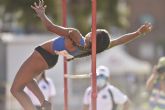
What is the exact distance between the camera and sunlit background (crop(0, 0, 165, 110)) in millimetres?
22406

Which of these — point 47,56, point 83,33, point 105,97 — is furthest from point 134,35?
point 83,33

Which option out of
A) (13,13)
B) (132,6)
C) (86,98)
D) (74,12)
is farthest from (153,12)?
(86,98)

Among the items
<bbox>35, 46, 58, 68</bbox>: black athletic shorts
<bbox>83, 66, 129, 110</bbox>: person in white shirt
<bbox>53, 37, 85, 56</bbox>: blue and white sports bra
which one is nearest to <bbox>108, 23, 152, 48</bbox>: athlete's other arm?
<bbox>53, 37, 85, 56</bbox>: blue and white sports bra

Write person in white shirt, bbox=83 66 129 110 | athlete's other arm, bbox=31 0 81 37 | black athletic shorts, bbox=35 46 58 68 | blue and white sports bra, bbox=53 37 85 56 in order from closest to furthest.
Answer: athlete's other arm, bbox=31 0 81 37 < blue and white sports bra, bbox=53 37 85 56 < black athletic shorts, bbox=35 46 58 68 < person in white shirt, bbox=83 66 129 110

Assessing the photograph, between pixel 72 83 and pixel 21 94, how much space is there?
15300 millimetres

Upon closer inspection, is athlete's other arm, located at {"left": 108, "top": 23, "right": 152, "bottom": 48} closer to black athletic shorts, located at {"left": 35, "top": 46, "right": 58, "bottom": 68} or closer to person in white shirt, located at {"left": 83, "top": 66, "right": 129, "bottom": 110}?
black athletic shorts, located at {"left": 35, "top": 46, "right": 58, "bottom": 68}

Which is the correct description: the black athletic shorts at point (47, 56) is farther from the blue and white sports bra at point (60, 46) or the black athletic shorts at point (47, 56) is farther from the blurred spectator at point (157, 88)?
the blurred spectator at point (157, 88)

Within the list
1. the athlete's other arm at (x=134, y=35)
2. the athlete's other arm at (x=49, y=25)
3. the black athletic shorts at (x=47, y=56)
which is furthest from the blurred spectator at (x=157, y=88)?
the athlete's other arm at (x=49, y=25)

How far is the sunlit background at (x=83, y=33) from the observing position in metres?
22.4

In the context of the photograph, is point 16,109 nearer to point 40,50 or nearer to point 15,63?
point 15,63

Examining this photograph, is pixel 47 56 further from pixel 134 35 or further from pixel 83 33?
pixel 83 33

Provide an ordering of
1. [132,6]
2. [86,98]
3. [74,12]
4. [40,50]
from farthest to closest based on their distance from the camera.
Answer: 1. [132,6]
2. [74,12]
3. [86,98]
4. [40,50]

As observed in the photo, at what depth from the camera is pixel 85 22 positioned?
32.2 metres

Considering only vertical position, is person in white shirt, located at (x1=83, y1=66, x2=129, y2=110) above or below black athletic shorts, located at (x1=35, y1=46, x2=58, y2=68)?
above
